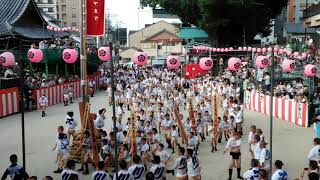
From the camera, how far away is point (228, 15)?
41.9 m

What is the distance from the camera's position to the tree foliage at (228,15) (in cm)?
4075

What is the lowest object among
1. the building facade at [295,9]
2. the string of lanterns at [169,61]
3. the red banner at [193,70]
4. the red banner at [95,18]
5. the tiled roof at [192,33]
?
the red banner at [193,70]

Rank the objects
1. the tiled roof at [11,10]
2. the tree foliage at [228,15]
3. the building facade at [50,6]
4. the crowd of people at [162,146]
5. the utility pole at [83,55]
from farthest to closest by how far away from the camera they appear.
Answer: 1. the building facade at [50,6]
2. the tree foliage at [228,15]
3. the tiled roof at [11,10]
4. the utility pole at [83,55]
5. the crowd of people at [162,146]

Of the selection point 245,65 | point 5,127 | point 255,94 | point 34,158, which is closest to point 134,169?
point 34,158

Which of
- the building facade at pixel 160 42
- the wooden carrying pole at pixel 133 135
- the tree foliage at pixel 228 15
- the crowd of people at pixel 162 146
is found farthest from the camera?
the building facade at pixel 160 42

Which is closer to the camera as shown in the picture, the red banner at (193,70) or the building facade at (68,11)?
the red banner at (193,70)

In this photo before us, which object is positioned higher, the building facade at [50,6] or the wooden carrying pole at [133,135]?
the building facade at [50,6]

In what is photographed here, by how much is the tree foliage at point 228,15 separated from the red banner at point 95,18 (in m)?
20.6

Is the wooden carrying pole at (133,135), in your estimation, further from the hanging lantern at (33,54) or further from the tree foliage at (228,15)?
the tree foliage at (228,15)

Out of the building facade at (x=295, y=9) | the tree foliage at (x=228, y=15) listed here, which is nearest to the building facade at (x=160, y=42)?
the building facade at (x=295, y=9)

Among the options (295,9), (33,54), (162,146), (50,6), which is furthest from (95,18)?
(50,6)

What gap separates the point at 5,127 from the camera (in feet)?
77.8

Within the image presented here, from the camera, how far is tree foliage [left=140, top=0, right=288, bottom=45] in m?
40.8

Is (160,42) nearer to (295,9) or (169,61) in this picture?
(295,9)
